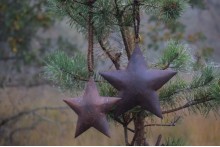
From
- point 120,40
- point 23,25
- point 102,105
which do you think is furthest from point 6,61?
point 102,105

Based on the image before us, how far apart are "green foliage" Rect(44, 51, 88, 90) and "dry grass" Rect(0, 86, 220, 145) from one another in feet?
5.47

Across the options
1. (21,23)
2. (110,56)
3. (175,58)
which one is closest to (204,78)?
(175,58)

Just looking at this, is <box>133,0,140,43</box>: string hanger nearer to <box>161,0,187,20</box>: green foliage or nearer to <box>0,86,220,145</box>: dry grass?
<box>161,0,187,20</box>: green foliage

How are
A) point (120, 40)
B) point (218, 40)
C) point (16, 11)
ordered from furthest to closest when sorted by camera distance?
point (218, 40) < point (16, 11) < point (120, 40)

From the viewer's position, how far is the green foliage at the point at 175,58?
0.79 meters

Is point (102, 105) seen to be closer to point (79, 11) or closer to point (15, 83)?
point (79, 11)

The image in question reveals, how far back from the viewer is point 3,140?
2.65 metres

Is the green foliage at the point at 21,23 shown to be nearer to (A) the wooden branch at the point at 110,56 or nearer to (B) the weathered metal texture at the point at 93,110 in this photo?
(A) the wooden branch at the point at 110,56

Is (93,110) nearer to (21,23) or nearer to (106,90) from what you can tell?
(106,90)

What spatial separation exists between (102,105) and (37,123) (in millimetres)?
2089

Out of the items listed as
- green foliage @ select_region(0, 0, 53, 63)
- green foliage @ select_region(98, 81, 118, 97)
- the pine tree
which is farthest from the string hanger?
green foliage @ select_region(0, 0, 53, 63)

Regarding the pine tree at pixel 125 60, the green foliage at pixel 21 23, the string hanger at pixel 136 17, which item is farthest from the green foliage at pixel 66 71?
the green foliage at pixel 21 23

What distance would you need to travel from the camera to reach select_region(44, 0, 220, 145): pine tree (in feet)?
2.36

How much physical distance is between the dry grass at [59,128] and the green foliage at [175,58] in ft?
5.28
